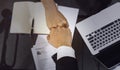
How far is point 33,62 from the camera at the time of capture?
1.09 meters

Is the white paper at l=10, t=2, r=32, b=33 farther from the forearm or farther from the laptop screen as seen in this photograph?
the laptop screen

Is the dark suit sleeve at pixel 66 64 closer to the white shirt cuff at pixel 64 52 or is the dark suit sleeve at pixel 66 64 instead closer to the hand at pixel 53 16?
the white shirt cuff at pixel 64 52

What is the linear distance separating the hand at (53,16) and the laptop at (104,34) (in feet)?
0.48

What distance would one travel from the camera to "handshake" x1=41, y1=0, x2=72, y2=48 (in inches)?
38.2

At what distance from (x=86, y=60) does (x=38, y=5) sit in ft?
1.11

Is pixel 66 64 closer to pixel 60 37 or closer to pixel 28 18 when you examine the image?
pixel 60 37

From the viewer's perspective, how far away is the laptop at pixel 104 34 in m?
1.09

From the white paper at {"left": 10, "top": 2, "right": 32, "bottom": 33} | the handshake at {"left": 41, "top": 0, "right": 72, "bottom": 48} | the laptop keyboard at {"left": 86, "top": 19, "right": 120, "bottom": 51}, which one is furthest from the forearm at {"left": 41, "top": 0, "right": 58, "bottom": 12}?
the laptop keyboard at {"left": 86, "top": 19, "right": 120, "bottom": 51}

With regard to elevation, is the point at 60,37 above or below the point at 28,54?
above

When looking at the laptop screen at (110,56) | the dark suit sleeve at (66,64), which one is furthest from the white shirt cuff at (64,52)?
the laptop screen at (110,56)

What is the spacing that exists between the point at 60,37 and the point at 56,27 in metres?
0.06

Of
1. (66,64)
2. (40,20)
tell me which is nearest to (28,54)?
(40,20)

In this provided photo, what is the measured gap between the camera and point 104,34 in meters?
1.15

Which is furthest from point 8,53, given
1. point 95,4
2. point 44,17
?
point 95,4
